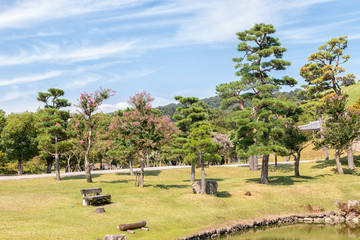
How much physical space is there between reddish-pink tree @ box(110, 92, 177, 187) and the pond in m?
13.6

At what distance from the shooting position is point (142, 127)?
102ft

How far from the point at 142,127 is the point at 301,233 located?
17721 millimetres

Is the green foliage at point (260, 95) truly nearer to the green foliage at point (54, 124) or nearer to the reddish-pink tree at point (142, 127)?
the reddish-pink tree at point (142, 127)

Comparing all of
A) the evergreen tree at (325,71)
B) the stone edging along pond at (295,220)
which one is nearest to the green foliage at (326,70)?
the evergreen tree at (325,71)

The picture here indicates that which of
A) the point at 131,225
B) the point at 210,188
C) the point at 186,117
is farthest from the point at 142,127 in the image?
the point at 131,225

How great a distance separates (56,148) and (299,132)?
111ft

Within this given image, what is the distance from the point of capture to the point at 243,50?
39.6 meters

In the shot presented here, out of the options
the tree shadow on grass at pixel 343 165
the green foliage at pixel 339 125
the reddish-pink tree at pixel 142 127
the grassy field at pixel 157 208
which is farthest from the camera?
the tree shadow on grass at pixel 343 165

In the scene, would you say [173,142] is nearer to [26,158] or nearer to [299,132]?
[299,132]

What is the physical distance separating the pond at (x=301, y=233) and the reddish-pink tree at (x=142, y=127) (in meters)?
13.6

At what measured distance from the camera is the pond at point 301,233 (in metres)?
19.9

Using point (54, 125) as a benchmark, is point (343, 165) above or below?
below

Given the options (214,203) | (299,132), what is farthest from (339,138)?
(214,203)

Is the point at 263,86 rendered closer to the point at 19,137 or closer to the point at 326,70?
the point at 326,70
